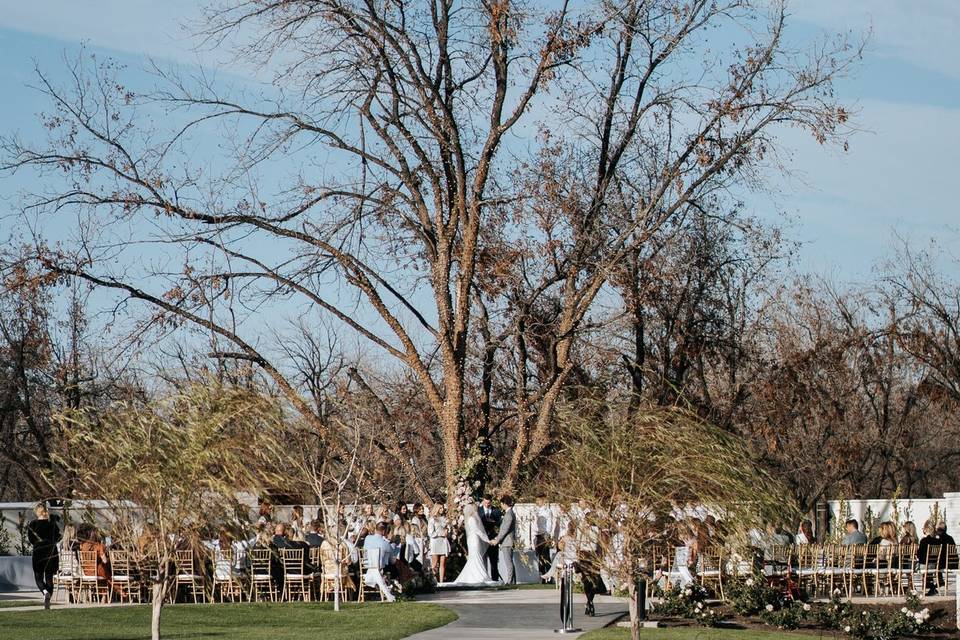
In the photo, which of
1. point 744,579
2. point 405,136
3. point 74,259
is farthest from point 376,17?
point 744,579

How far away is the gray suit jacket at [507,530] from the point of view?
27016 mm

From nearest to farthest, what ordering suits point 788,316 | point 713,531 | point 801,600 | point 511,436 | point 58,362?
point 713,531, point 801,600, point 58,362, point 788,316, point 511,436

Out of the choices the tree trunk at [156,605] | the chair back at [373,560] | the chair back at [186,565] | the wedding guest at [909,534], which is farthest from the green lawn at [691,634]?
the wedding guest at [909,534]

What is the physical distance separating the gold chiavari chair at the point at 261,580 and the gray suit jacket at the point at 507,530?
16.0 ft

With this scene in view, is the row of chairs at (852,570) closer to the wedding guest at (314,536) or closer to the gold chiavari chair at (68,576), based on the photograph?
the wedding guest at (314,536)

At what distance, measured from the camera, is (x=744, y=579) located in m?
21.5

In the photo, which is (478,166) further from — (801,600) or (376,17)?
(801,600)

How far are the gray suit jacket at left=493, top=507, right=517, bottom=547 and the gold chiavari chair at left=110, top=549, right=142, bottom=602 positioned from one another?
706 centimetres

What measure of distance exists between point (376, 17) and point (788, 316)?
24.3 meters

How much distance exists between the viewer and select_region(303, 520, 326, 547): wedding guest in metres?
25.3

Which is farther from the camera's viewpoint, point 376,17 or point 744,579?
point 376,17

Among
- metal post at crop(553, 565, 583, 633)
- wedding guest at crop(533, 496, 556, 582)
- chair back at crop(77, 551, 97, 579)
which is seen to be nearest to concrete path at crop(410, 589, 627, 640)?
metal post at crop(553, 565, 583, 633)

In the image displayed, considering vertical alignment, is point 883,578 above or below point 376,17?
below

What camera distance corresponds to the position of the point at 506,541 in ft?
90.3
